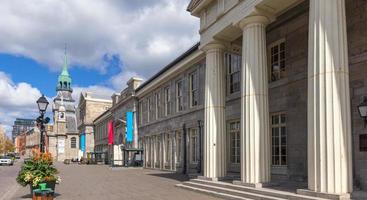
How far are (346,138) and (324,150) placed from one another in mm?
558

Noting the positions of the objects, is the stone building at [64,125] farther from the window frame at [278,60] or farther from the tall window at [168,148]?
the window frame at [278,60]

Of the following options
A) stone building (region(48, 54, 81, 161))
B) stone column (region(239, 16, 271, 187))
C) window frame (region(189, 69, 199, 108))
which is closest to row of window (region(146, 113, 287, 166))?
window frame (region(189, 69, 199, 108))

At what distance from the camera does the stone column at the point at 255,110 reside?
13117mm

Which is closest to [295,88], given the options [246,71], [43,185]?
[246,71]

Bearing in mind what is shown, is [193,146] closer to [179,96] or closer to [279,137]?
[179,96]

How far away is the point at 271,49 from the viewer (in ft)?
58.6

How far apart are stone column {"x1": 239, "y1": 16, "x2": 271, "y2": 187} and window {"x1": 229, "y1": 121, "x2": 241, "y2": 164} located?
24.5 ft

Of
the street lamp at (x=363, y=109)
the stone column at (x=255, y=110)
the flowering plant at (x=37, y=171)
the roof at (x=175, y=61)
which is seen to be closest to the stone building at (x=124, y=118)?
→ the roof at (x=175, y=61)

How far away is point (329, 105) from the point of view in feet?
31.7

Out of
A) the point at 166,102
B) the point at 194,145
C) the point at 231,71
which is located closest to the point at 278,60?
the point at 231,71

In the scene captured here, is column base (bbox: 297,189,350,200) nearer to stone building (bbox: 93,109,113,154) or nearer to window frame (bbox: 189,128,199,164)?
window frame (bbox: 189,128,199,164)

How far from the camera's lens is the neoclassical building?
31.8 ft

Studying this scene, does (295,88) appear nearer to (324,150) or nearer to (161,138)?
(324,150)

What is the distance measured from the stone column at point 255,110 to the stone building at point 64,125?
75143mm
